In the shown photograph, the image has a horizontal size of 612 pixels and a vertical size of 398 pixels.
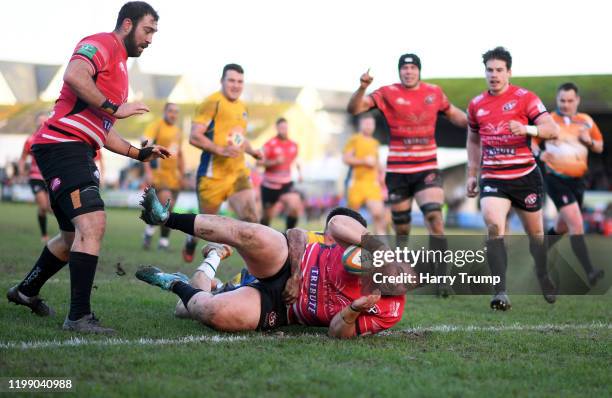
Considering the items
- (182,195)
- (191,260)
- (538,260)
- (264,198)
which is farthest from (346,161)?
(182,195)

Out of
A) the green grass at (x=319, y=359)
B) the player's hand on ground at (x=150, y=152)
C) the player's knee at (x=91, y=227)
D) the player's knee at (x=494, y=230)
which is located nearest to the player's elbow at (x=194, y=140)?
the green grass at (x=319, y=359)

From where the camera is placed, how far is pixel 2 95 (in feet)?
215

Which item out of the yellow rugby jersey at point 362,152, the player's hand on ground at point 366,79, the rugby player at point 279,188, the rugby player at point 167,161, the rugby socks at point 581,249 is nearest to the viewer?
the player's hand on ground at point 366,79

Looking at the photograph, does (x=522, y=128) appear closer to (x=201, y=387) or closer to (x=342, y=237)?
(x=342, y=237)

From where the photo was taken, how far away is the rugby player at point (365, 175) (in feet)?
56.0

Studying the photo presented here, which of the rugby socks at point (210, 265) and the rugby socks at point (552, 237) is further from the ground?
the rugby socks at point (210, 265)

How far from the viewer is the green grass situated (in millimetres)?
4176

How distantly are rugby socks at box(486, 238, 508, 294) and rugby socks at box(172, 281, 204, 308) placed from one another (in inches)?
139

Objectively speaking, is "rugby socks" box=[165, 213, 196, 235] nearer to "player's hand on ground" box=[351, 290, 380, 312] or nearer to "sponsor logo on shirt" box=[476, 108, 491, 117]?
"player's hand on ground" box=[351, 290, 380, 312]

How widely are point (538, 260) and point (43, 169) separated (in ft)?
18.3

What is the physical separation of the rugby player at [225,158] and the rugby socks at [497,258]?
3.33 metres

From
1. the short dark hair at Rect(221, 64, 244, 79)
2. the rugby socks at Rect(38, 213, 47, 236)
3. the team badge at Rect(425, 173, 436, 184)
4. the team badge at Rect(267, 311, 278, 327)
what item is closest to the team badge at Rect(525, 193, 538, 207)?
the team badge at Rect(425, 173, 436, 184)

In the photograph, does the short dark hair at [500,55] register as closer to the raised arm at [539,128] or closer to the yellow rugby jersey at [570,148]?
the raised arm at [539,128]

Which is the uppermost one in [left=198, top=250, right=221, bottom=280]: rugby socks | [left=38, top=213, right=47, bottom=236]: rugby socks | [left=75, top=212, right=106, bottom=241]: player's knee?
[left=75, top=212, right=106, bottom=241]: player's knee
